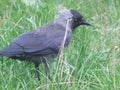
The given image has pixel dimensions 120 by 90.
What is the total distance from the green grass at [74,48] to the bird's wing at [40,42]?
17cm

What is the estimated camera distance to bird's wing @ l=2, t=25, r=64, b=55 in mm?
5527

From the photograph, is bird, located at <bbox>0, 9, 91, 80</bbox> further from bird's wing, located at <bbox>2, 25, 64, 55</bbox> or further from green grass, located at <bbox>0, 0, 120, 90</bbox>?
green grass, located at <bbox>0, 0, 120, 90</bbox>

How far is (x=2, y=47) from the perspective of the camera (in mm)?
5891

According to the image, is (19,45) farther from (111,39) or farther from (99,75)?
(111,39)

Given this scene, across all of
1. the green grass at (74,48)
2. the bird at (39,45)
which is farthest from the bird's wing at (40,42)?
the green grass at (74,48)

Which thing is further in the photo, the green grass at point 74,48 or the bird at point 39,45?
the bird at point 39,45

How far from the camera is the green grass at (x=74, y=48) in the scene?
519cm

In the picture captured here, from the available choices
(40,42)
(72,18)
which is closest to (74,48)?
(72,18)

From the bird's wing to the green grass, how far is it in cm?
17

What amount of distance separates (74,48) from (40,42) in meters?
0.51

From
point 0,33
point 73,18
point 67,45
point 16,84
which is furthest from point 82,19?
point 16,84

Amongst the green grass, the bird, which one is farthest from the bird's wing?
the green grass

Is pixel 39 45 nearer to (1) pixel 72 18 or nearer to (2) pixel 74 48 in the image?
(2) pixel 74 48

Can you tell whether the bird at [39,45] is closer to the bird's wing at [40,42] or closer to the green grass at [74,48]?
the bird's wing at [40,42]
